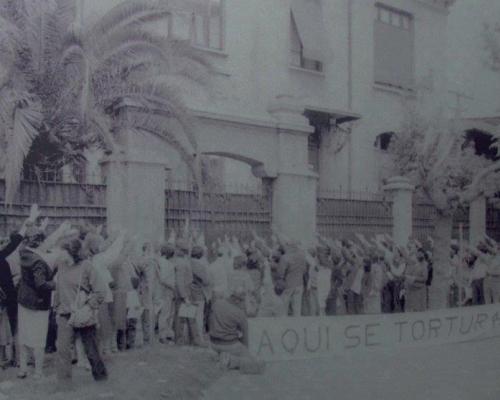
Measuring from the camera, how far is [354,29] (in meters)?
9.72

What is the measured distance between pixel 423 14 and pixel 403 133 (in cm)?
177

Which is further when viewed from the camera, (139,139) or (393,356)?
(393,356)

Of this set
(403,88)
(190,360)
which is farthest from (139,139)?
(403,88)

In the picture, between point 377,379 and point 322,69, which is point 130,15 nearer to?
point 322,69

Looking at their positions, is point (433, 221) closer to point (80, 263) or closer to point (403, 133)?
point (403, 133)

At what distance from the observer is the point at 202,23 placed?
791 cm

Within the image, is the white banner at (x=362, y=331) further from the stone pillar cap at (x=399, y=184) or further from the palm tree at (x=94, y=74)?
the palm tree at (x=94, y=74)

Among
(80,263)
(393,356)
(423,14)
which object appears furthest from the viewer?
(423,14)

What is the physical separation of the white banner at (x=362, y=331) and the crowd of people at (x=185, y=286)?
42 cm

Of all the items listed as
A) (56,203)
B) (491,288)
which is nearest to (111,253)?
(56,203)

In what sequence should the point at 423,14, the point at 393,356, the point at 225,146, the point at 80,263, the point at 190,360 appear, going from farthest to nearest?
1. the point at 423,14
2. the point at 225,146
3. the point at 393,356
4. the point at 190,360
5. the point at 80,263

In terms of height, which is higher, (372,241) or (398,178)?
(398,178)

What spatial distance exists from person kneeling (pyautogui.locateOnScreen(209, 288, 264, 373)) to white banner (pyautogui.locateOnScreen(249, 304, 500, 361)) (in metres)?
0.21

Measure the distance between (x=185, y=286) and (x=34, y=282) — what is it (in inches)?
91.2
